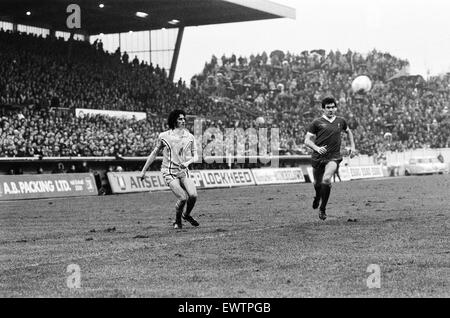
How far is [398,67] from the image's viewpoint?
7150cm

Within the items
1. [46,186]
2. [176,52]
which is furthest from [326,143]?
[176,52]

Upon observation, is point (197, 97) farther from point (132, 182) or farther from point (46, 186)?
point (46, 186)

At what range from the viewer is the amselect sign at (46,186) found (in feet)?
93.6

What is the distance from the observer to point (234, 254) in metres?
10.4

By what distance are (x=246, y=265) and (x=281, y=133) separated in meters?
42.1

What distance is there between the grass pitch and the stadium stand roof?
102ft

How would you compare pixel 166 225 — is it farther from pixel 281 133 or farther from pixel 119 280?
pixel 281 133

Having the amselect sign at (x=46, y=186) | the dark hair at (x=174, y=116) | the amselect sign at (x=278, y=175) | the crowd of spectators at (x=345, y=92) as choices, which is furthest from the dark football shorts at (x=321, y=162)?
the crowd of spectators at (x=345, y=92)

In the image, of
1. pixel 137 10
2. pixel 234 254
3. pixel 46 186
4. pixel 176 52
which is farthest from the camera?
pixel 176 52

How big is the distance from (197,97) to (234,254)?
43.0 meters

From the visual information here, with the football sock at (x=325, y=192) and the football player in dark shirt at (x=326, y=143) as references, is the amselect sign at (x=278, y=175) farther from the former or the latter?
the football sock at (x=325, y=192)

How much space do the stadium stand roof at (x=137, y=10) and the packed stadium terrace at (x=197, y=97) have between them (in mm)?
1828

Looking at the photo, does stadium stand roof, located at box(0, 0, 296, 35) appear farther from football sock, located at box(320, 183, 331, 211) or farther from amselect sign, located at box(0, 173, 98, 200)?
football sock, located at box(320, 183, 331, 211)
